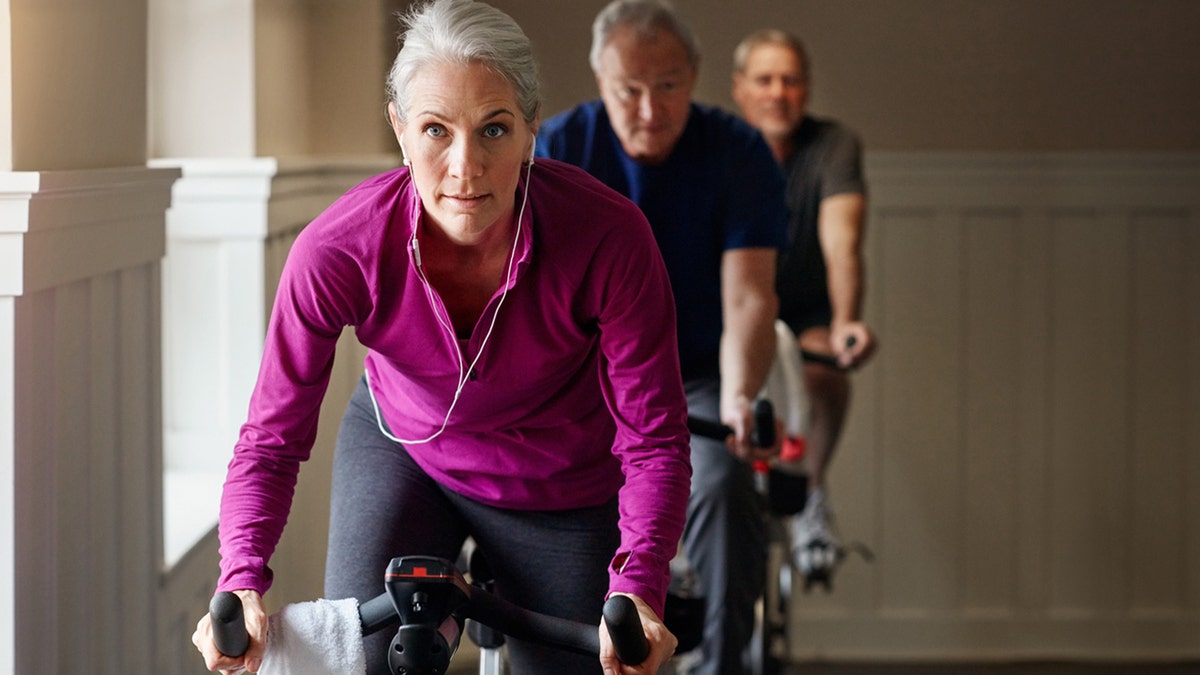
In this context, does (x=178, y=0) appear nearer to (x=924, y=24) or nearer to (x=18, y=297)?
(x=18, y=297)

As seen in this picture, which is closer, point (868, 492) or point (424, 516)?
point (424, 516)

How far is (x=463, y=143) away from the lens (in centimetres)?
132

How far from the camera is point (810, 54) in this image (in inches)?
146

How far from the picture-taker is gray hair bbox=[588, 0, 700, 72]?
216cm

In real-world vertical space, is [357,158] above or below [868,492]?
above

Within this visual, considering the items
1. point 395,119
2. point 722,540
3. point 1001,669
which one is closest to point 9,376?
point 395,119

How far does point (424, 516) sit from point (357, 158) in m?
1.99

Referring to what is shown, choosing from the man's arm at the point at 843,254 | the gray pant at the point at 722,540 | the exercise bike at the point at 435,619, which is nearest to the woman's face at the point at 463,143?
the exercise bike at the point at 435,619

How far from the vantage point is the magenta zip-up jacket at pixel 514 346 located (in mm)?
1377

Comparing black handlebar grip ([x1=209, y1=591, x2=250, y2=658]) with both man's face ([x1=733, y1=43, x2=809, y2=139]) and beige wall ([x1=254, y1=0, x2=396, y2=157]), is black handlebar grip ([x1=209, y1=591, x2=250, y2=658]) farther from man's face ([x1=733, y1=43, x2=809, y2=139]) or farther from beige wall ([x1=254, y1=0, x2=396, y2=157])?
man's face ([x1=733, y1=43, x2=809, y2=139])

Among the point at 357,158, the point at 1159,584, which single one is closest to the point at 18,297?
the point at 357,158

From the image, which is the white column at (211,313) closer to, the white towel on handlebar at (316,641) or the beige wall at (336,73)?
the beige wall at (336,73)

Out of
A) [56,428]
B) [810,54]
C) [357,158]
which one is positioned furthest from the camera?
[810,54]

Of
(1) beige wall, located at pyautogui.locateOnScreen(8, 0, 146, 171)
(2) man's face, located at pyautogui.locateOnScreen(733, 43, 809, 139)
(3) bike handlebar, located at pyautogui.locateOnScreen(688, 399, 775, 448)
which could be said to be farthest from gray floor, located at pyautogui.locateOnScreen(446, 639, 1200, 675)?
(1) beige wall, located at pyautogui.locateOnScreen(8, 0, 146, 171)
